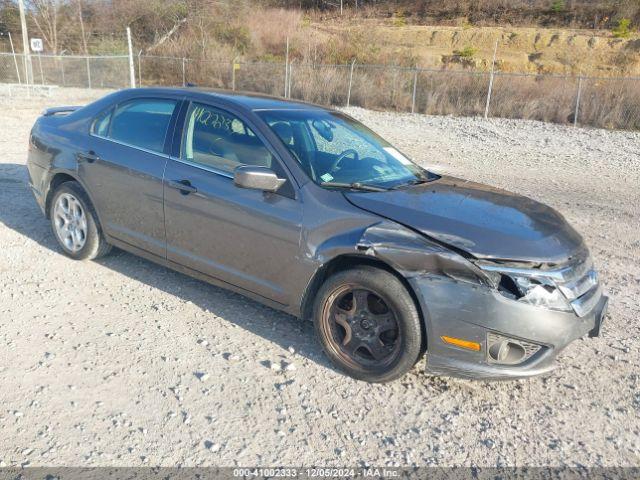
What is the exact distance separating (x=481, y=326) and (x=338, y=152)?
1.77 meters

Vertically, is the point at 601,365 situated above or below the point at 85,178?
below

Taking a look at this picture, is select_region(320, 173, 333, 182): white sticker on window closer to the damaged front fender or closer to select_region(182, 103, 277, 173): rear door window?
select_region(182, 103, 277, 173): rear door window

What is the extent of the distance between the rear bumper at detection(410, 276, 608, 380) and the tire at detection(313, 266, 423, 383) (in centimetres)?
11

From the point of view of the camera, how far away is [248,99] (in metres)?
4.54

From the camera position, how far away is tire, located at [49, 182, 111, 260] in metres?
5.11

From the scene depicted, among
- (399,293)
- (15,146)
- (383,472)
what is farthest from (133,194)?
(15,146)

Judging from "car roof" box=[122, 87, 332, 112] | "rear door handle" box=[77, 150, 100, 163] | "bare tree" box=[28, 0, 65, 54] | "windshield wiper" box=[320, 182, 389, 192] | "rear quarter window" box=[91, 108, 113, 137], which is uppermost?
"bare tree" box=[28, 0, 65, 54]

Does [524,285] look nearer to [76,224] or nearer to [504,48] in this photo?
[76,224]

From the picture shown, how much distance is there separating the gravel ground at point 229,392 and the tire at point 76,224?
15 centimetres

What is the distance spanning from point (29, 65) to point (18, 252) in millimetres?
27386

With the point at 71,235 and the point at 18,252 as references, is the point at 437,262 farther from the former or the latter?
the point at 18,252

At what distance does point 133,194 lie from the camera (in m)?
4.62

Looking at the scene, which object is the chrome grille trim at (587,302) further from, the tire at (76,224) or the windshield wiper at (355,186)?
the tire at (76,224)

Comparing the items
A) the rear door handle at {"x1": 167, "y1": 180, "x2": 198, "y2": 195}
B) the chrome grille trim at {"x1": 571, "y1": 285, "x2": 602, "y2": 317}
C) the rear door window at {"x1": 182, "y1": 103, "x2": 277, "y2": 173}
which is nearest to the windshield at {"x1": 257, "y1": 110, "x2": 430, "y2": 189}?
the rear door window at {"x1": 182, "y1": 103, "x2": 277, "y2": 173}
